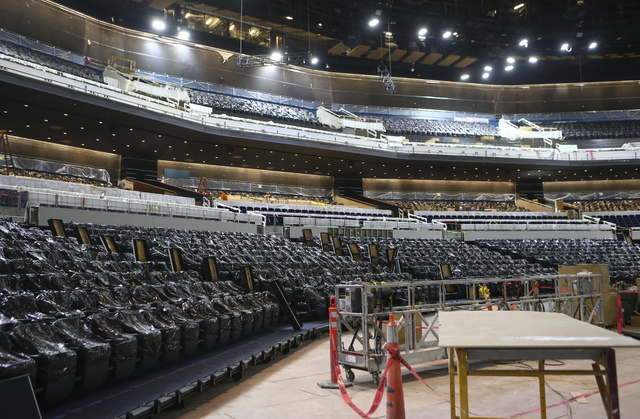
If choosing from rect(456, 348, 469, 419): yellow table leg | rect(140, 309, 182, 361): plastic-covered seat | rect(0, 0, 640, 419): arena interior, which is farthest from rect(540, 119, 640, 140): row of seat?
rect(456, 348, 469, 419): yellow table leg

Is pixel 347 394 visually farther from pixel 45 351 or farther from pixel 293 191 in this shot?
pixel 293 191

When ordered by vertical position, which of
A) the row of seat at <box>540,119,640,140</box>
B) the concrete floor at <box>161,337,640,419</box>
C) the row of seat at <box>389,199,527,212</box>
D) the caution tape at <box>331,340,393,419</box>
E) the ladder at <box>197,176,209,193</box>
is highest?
the row of seat at <box>540,119,640,140</box>

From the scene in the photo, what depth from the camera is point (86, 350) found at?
3912 mm

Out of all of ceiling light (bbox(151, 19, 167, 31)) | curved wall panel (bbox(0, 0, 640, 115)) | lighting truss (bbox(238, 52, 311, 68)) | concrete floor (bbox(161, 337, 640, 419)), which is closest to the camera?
concrete floor (bbox(161, 337, 640, 419))

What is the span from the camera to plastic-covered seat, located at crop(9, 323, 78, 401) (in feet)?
11.6

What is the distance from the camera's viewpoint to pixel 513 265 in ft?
57.4

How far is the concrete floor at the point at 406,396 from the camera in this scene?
430 centimetres

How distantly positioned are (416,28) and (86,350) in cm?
2901

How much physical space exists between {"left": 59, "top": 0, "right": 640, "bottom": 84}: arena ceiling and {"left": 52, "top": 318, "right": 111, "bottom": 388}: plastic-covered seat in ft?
79.4

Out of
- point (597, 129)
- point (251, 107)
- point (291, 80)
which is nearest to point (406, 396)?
point (251, 107)

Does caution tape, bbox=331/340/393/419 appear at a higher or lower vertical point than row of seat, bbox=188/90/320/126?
lower

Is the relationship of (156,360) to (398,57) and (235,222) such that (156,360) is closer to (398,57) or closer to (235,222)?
(235,222)

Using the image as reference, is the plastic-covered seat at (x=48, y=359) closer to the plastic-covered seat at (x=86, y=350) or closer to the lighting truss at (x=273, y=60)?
the plastic-covered seat at (x=86, y=350)

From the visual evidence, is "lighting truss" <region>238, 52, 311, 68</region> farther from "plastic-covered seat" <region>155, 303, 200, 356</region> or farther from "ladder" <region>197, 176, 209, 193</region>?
"plastic-covered seat" <region>155, 303, 200, 356</region>
